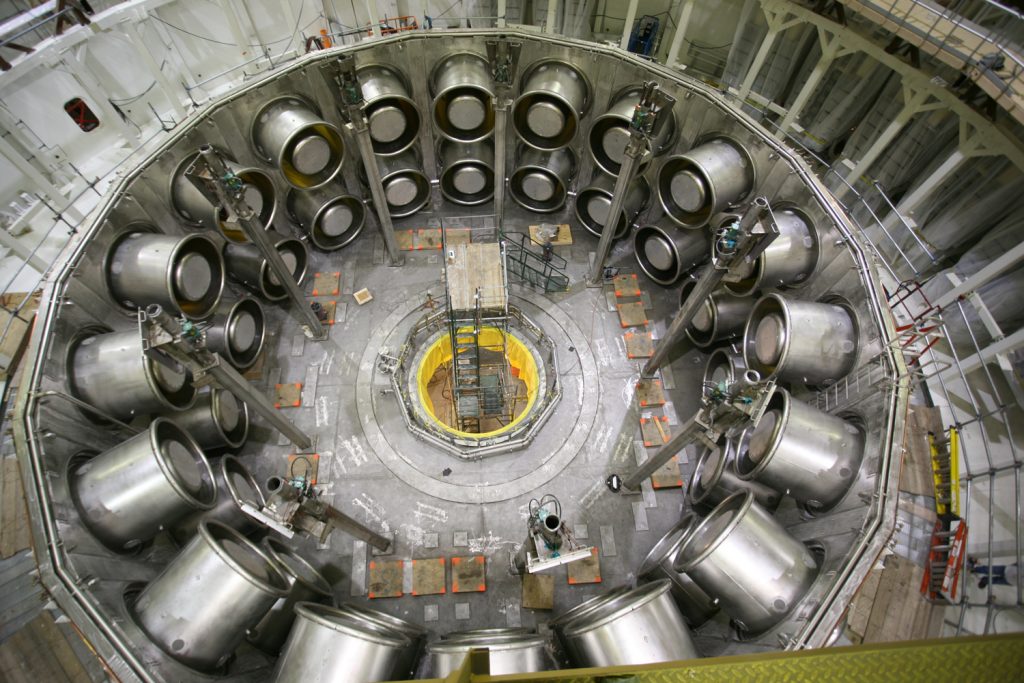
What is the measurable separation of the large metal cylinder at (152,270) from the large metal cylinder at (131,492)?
2.67m

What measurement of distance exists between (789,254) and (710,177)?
228 cm

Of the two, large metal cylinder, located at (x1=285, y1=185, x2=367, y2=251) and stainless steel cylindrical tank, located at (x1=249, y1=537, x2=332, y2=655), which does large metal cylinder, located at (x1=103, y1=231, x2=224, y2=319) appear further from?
stainless steel cylindrical tank, located at (x1=249, y1=537, x2=332, y2=655)

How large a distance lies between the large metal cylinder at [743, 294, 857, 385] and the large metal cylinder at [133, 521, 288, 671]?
9.13 metres

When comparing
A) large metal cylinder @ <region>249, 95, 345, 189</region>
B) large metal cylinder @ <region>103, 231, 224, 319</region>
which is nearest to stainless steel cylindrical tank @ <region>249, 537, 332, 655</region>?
large metal cylinder @ <region>103, 231, 224, 319</region>

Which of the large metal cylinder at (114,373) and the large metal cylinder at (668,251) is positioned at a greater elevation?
the large metal cylinder at (668,251)

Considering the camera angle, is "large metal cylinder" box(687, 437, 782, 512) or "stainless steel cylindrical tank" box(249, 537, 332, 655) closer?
"stainless steel cylindrical tank" box(249, 537, 332, 655)

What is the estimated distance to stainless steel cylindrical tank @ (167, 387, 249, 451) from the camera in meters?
10.0

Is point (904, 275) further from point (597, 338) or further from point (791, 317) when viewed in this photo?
point (597, 338)

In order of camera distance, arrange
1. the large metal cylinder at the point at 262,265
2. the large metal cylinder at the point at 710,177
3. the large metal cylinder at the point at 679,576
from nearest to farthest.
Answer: the large metal cylinder at the point at 679,576 → the large metal cylinder at the point at 710,177 → the large metal cylinder at the point at 262,265

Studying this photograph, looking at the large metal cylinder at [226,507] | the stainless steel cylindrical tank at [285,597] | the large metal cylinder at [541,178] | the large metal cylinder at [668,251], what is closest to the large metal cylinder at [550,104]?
the large metal cylinder at [541,178]

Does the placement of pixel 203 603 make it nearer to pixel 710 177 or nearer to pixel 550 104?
pixel 710 177

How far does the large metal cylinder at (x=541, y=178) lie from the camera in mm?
13922

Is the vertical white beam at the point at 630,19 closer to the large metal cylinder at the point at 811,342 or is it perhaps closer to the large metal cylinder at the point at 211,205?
the large metal cylinder at the point at 811,342

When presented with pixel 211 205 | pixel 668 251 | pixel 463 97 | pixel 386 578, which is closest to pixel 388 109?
pixel 463 97
